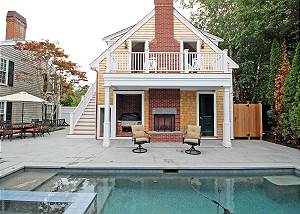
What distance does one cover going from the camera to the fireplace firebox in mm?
14234

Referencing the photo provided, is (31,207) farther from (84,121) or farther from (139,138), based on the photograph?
(84,121)

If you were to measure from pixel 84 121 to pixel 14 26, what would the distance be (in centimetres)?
1145

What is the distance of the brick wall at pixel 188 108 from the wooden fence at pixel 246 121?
98.4 inches

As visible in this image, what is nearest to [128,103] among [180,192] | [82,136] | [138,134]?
[82,136]

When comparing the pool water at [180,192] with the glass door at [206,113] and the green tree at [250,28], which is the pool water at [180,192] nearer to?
the glass door at [206,113]

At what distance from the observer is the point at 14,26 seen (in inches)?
838

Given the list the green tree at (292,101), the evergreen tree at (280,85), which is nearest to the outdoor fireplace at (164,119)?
the evergreen tree at (280,85)

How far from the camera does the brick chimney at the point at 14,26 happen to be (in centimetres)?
2047

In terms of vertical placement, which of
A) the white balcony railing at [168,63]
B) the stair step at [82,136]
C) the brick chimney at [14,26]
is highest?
the brick chimney at [14,26]

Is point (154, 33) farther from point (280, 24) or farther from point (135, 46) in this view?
point (280, 24)

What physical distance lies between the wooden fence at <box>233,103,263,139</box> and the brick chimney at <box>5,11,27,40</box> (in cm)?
1836

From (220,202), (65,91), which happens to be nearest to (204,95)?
(220,202)

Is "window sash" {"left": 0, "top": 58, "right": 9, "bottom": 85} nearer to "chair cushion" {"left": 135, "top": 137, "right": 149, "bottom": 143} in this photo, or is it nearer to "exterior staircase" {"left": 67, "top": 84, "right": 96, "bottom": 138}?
"exterior staircase" {"left": 67, "top": 84, "right": 96, "bottom": 138}

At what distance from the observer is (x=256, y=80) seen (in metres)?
18.3
